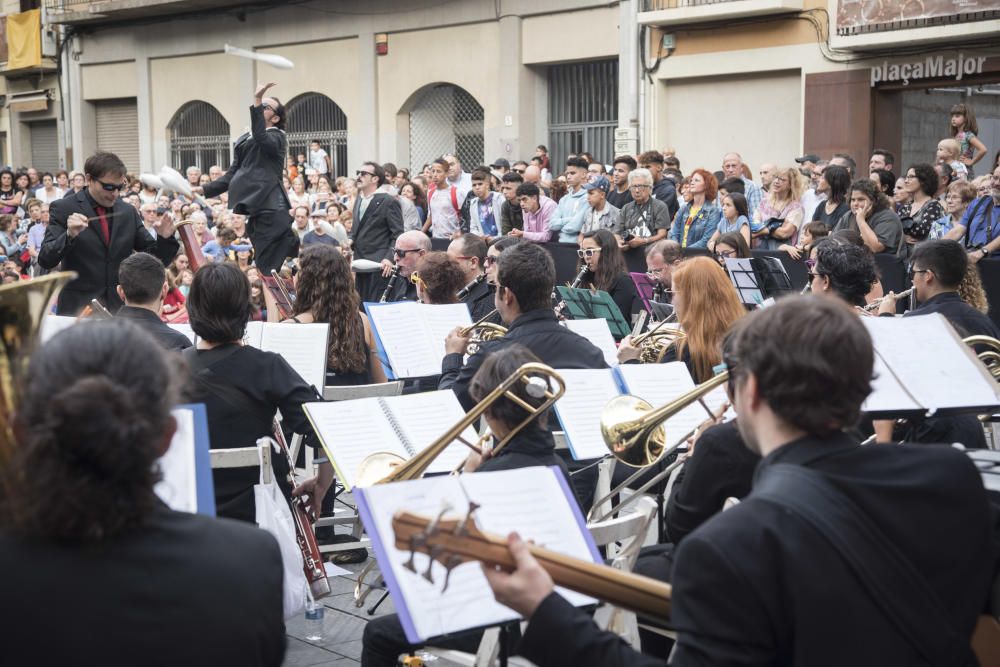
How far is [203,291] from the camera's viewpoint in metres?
4.37

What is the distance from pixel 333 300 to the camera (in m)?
6.29

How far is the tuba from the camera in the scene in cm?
184

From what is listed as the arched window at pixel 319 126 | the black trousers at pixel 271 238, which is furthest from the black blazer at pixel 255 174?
the arched window at pixel 319 126

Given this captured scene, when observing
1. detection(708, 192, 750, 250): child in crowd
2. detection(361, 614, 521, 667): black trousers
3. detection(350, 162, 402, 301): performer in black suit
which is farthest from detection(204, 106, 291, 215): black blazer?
detection(361, 614, 521, 667): black trousers

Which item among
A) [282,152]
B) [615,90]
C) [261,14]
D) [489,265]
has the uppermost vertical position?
[261,14]

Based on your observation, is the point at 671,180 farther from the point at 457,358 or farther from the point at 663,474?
the point at 663,474

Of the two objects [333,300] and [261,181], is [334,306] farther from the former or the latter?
[261,181]

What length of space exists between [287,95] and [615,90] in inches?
297

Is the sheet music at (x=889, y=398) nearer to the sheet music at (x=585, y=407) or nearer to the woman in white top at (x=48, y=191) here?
the sheet music at (x=585, y=407)

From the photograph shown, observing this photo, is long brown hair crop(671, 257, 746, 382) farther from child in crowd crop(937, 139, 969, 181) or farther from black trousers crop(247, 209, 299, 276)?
child in crowd crop(937, 139, 969, 181)

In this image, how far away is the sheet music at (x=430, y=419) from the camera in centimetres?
432

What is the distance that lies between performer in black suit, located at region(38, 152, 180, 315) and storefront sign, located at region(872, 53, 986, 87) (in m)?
10.8

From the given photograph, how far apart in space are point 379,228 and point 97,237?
3.87m

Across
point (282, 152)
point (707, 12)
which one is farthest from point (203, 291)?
point (707, 12)
